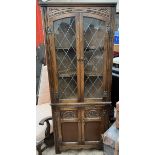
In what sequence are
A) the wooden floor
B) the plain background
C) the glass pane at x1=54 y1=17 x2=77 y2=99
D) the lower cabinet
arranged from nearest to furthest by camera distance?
the plain background, the glass pane at x1=54 y1=17 x2=77 y2=99, the lower cabinet, the wooden floor

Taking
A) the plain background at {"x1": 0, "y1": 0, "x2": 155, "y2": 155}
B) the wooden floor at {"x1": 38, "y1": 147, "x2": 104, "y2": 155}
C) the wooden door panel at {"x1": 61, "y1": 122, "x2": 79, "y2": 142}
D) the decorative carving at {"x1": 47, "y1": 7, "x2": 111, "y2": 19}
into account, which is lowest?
the wooden floor at {"x1": 38, "y1": 147, "x2": 104, "y2": 155}

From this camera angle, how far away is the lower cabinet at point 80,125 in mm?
2236

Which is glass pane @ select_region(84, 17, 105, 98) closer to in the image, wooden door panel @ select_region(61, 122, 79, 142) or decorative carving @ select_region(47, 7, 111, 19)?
decorative carving @ select_region(47, 7, 111, 19)

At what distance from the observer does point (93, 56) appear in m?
2.12

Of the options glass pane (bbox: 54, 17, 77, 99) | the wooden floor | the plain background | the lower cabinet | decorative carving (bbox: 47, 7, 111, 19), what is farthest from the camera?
the wooden floor

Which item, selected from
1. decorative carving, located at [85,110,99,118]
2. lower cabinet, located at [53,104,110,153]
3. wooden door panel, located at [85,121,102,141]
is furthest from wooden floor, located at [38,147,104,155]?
decorative carving, located at [85,110,99,118]

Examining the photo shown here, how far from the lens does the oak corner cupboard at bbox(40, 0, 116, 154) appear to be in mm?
1925

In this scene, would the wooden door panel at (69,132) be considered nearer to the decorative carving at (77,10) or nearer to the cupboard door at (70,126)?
the cupboard door at (70,126)

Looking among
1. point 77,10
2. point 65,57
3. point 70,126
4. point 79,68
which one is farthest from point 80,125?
point 77,10
